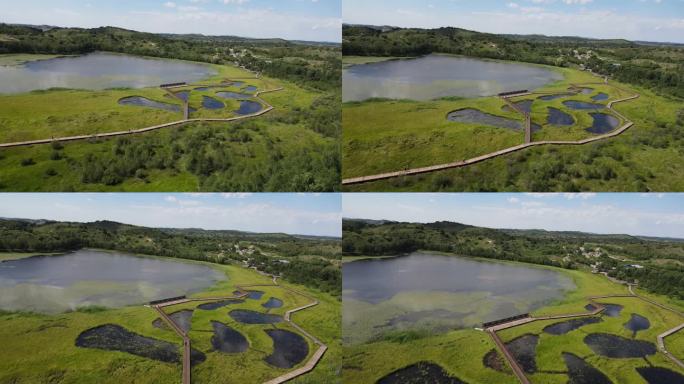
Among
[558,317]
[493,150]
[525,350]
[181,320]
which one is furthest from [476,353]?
[181,320]

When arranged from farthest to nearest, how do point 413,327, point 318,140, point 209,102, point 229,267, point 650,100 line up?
point 229,267
point 209,102
point 650,100
point 318,140
point 413,327

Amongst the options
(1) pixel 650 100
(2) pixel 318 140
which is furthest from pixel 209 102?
(1) pixel 650 100

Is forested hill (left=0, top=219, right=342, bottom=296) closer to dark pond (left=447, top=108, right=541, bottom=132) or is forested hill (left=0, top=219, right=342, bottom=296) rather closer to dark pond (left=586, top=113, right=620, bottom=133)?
dark pond (left=447, top=108, right=541, bottom=132)

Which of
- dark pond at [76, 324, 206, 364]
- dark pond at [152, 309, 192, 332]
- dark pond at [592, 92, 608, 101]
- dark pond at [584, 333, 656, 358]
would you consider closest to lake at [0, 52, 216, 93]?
dark pond at [152, 309, 192, 332]

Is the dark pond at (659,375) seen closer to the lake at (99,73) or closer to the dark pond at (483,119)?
the dark pond at (483,119)

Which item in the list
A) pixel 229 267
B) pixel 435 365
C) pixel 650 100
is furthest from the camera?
pixel 229 267

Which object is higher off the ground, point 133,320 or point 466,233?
point 466,233

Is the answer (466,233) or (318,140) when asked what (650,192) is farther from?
(318,140)
